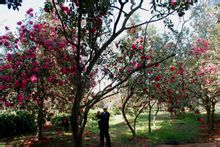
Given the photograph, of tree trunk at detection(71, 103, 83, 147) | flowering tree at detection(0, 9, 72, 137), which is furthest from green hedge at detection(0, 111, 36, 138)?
tree trunk at detection(71, 103, 83, 147)

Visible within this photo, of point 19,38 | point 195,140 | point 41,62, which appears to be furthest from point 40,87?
point 195,140

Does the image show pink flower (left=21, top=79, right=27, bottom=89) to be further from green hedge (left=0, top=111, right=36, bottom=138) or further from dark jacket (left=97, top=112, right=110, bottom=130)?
green hedge (left=0, top=111, right=36, bottom=138)

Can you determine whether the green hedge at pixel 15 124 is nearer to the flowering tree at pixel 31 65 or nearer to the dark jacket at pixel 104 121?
the flowering tree at pixel 31 65

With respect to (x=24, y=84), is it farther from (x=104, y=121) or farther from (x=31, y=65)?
(x=104, y=121)

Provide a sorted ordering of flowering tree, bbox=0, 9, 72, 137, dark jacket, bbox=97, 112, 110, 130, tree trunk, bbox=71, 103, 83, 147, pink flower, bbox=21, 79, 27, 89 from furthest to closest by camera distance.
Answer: dark jacket, bbox=97, 112, 110, 130, flowering tree, bbox=0, 9, 72, 137, pink flower, bbox=21, 79, 27, 89, tree trunk, bbox=71, 103, 83, 147

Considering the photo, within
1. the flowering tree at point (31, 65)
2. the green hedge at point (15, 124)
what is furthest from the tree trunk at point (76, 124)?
the green hedge at point (15, 124)

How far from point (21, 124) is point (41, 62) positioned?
253 inches

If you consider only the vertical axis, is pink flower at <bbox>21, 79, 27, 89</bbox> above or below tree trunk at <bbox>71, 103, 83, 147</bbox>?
above

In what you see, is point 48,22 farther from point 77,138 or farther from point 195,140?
point 195,140

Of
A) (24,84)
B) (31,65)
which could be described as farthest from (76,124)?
(31,65)

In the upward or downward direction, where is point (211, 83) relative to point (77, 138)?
upward

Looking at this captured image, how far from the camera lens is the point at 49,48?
8484 mm

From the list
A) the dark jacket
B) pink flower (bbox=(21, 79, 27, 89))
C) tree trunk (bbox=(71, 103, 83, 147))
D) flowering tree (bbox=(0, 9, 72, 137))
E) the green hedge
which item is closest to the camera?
tree trunk (bbox=(71, 103, 83, 147))

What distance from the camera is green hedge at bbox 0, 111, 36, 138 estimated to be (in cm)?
1249
